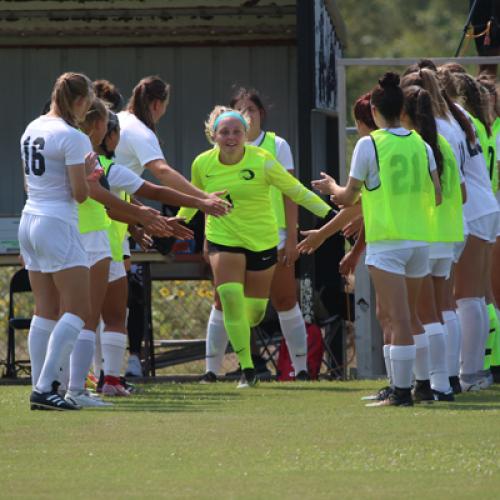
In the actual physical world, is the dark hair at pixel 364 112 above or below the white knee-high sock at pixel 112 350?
above

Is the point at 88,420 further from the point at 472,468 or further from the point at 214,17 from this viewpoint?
the point at 214,17

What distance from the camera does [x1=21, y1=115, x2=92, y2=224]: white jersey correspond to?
320 inches

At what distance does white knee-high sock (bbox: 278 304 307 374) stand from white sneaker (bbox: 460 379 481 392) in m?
1.82

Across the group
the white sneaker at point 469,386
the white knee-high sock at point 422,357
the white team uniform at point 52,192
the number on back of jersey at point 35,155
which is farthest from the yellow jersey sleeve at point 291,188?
the number on back of jersey at point 35,155

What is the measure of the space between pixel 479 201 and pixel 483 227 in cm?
17

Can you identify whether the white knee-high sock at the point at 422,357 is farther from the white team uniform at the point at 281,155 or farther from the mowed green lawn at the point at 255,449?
the white team uniform at the point at 281,155

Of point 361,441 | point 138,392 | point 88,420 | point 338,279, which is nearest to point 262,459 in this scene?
point 361,441

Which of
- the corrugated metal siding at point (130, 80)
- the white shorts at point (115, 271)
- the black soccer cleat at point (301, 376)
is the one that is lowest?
the black soccer cleat at point (301, 376)

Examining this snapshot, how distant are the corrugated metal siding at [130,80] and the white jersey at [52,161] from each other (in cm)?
637

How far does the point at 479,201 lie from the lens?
368 inches

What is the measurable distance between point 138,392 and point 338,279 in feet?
9.40

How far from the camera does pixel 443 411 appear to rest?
26.1 feet

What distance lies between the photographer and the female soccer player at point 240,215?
33.3ft

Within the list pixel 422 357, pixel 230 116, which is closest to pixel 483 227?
pixel 422 357
